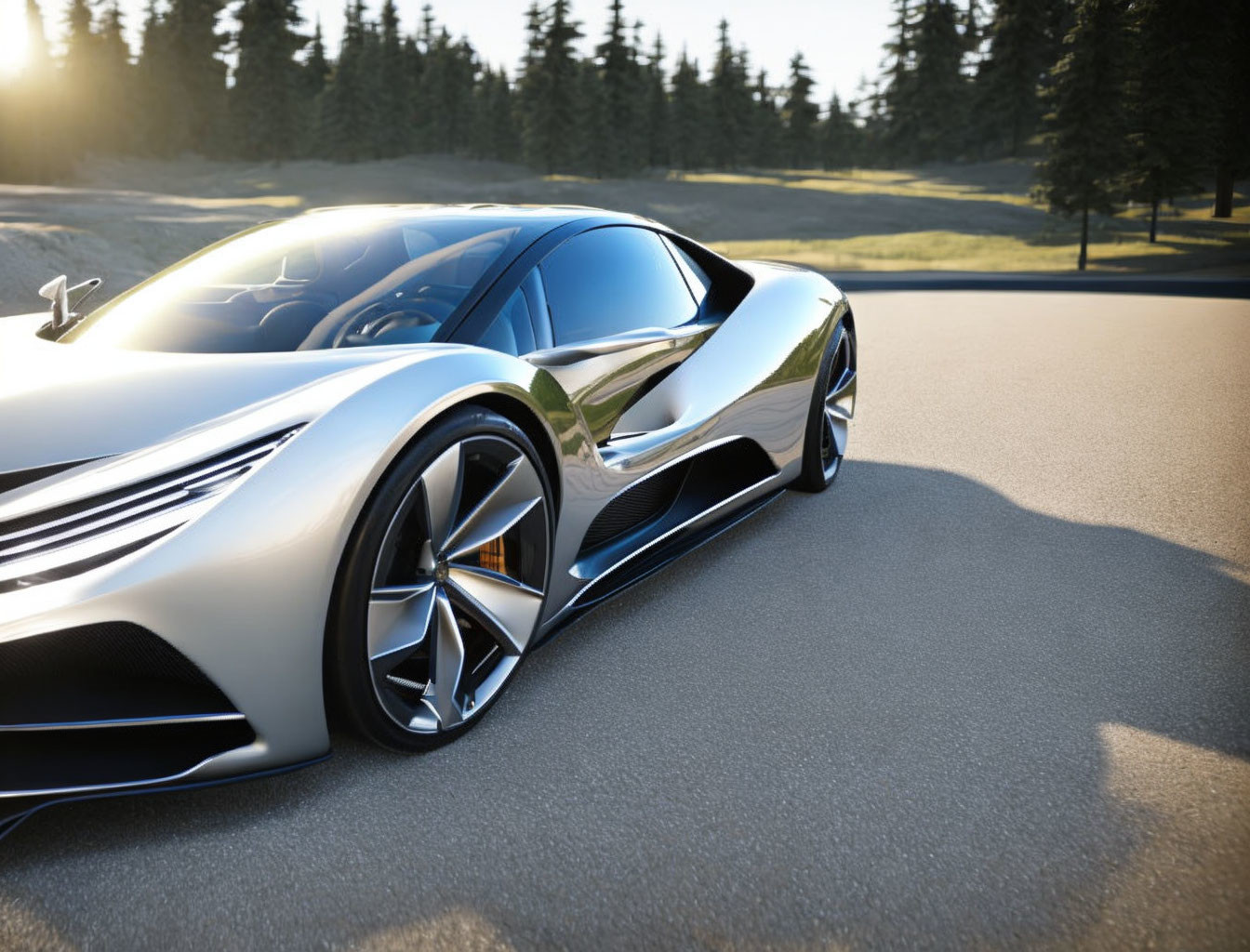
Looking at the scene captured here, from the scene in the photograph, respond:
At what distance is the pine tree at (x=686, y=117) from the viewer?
8100cm

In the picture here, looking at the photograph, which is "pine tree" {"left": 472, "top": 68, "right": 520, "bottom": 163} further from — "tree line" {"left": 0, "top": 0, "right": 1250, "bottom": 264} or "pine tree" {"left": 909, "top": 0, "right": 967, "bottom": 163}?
"pine tree" {"left": 909, "top": 0, "right": 967, "bottom": 163}

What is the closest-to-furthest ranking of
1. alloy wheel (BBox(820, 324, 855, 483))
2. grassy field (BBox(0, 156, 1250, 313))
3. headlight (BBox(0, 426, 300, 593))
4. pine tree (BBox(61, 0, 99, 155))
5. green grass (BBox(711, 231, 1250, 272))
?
headlight (BBox(0, 426, 300, 593)), alloy wheel (BBox(820, 324, 855, 483)), grassy field (BBox(0, 156, 1250, 313)), green grass (BBox(711, 231, 1250, 272)), pine tree (BBox(61, 0, 99, 155))

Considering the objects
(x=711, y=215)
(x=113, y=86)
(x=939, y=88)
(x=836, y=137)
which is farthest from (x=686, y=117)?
(x=113, y=86)

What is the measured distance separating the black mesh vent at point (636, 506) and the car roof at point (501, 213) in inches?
36.4

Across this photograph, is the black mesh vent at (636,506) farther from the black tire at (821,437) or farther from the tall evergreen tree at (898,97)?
the tall evergreen tree at (898,97)

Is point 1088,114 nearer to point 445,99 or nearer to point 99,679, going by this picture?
point 99,679

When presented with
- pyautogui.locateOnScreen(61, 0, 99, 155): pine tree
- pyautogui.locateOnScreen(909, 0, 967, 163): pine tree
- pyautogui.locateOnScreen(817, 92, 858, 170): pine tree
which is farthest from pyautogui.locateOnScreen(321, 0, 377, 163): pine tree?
pyautogui.locateOnScreen(909, 0, 967, 163): pine tree

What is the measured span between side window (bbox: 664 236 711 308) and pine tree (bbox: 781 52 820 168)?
3477 inches

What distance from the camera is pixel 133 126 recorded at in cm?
8788

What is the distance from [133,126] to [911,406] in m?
95.6

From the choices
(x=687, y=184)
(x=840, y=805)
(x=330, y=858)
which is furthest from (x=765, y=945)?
(x=687, y=184)

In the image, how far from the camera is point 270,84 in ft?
251

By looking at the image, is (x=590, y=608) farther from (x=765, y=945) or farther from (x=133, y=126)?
(x=133, y=126)

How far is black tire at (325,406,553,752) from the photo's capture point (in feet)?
7.58
